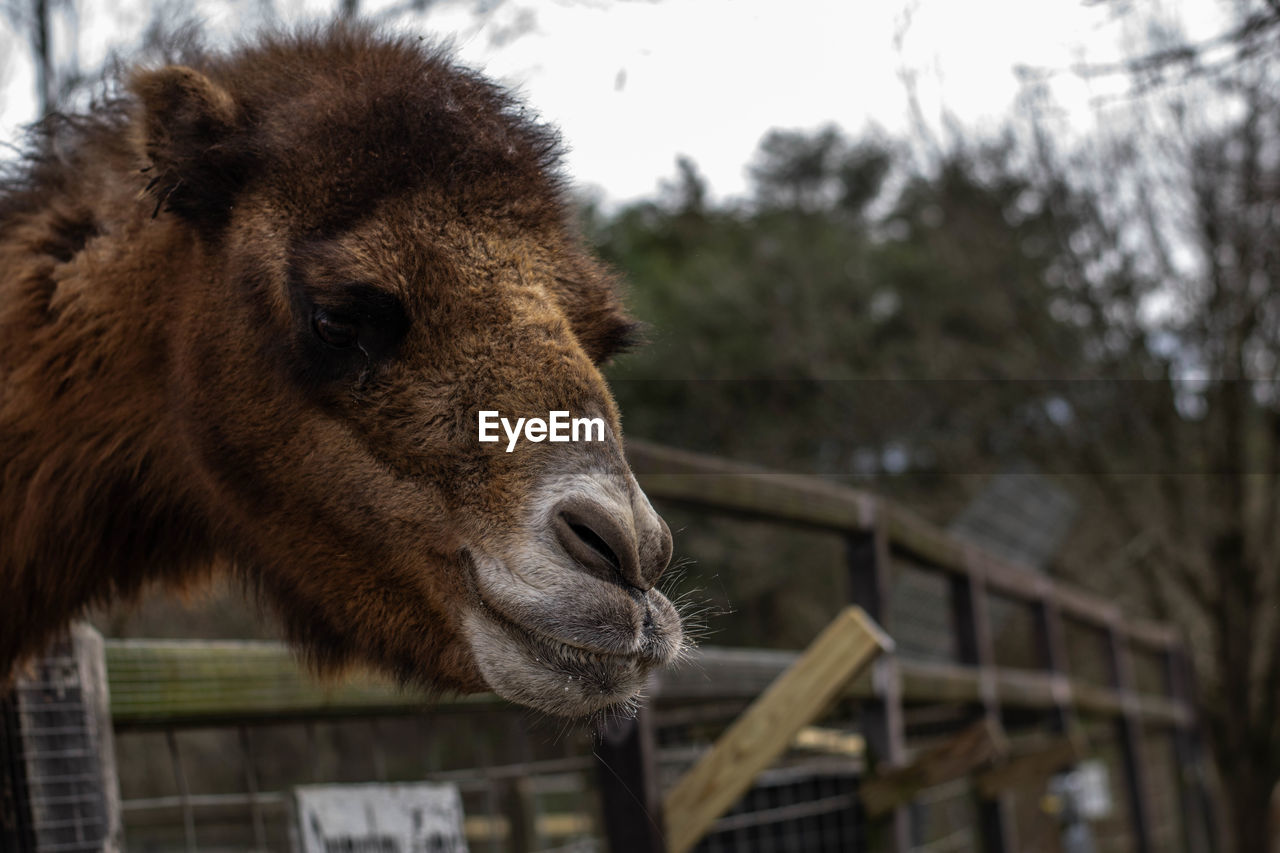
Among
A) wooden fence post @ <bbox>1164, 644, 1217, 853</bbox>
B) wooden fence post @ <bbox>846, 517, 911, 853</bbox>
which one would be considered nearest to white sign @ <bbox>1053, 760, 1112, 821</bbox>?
wooden fence post @ <bbox>1164, 644, 1217, 853</bbox>

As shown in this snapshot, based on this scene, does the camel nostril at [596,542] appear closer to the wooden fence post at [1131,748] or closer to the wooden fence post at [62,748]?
the wooden fence post at [62,748]

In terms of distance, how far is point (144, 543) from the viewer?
2.32m

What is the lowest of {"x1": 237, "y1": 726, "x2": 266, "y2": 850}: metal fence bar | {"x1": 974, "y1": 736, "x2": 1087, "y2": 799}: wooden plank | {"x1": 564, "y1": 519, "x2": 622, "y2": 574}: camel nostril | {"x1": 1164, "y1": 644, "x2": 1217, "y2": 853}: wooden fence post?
{"x1": 1164, "y1": 644, "x2": 1217, "y2": 853}: wooden fence post

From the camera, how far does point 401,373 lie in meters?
1.93

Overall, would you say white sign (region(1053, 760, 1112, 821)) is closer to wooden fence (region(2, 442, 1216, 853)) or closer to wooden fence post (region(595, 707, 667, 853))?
wooden fence (region(2, 442, 1216, 853))

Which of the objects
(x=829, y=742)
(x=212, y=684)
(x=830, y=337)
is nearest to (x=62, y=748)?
(x=212, y=684)

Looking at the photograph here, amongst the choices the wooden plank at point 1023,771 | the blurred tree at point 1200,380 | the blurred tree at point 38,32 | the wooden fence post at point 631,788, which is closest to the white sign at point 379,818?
the wooden fence post at point 631,788

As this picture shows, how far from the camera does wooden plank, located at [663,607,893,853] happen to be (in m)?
3.30

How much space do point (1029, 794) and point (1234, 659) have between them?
379cm

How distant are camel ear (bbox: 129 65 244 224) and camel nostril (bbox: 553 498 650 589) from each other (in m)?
0.97

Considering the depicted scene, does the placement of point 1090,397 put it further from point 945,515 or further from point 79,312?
point 79,312

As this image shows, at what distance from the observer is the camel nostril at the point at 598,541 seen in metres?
1.69

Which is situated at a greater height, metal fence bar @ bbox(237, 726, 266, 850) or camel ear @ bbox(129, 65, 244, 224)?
camel ear @ bbox(129, 65, 244, 224)

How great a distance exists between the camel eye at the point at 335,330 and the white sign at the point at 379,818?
39.2 inches
